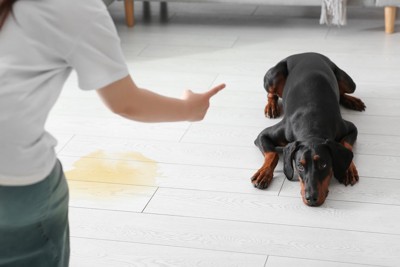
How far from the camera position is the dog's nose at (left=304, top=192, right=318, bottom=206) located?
234 cm

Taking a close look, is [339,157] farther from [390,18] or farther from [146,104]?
[390,18]

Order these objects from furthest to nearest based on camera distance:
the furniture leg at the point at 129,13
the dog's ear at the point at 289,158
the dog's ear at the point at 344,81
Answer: the furniture leg at the point at 129,13, the dog's ear at the point at 344,81, the dog's ear at the point at 289,158

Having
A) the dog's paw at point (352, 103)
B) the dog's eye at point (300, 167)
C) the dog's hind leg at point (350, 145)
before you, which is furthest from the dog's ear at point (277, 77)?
the dog's eye at point (300, 167)

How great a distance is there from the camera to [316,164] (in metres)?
2.36

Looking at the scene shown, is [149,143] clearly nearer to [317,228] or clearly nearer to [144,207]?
[144,207]

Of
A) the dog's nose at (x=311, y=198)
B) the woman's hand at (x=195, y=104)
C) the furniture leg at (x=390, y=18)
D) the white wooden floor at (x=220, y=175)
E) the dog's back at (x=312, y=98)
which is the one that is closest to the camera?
the woman's hand at (x=195, y=104)

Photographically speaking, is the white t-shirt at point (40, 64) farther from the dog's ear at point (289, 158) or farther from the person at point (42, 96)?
the dog's ear at point (289, 158)

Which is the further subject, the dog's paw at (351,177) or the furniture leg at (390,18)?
the furniture leg at (390,18)

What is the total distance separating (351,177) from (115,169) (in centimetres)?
84

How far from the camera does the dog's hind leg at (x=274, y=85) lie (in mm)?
3076

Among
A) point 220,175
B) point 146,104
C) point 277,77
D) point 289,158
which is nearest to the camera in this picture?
point 146,104

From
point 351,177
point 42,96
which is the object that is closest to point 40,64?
point 42,96

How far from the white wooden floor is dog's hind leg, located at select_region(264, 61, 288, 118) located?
0.06 metres

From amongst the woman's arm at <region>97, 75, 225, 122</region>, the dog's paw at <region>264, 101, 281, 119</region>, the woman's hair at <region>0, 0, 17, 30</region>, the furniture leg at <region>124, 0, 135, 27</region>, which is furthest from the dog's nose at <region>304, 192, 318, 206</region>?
the furniture leg at <region>124, 0, 135, 27</region>
